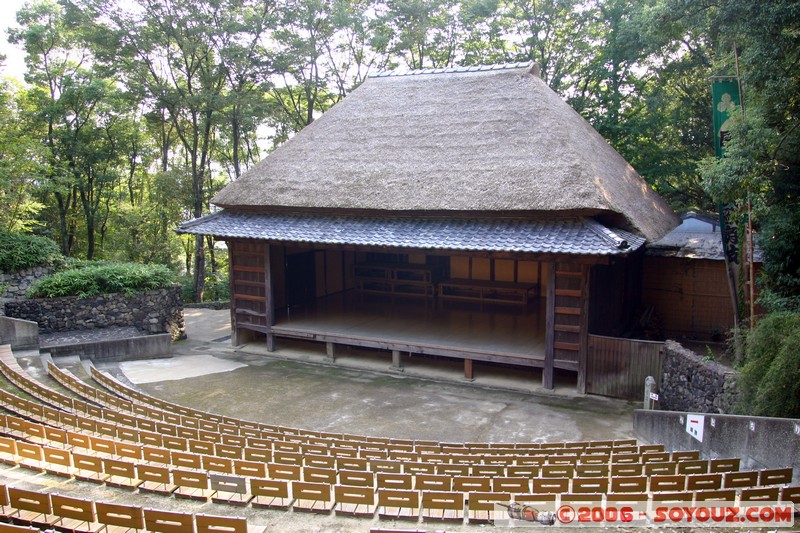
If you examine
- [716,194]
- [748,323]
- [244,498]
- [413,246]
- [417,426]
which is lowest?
[417,426]

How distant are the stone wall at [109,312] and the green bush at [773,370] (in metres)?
14.1

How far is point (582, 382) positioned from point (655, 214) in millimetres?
6243

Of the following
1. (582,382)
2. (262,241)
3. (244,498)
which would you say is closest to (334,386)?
(262,241)

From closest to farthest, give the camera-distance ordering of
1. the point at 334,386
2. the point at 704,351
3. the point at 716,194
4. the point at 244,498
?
the point at 244,498 → the point at 716,194 → the point at 334,386 → the point at 704,351

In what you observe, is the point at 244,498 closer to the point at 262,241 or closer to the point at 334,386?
the point at 334,386

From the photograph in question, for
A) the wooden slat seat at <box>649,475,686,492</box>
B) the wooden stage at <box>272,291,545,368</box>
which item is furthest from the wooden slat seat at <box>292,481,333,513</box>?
the wooden stage at <box>272,291,545,368</box>

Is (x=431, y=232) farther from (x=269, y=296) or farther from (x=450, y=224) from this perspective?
(x=269, y=296)

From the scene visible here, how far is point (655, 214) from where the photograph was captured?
15453mm

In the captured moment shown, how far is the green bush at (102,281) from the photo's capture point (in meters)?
15.1

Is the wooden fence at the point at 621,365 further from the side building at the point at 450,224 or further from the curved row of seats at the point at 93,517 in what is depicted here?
the curved row of seats at the point at 93,517

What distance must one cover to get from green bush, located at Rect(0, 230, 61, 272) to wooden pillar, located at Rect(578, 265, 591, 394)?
15.0 metres

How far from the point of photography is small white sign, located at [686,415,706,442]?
7.80 m

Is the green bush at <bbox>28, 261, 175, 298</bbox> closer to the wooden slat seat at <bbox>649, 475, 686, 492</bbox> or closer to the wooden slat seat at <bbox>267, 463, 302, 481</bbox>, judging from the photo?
the wooden slat seat at <bbox>267, 463, 302, 481</bbox>

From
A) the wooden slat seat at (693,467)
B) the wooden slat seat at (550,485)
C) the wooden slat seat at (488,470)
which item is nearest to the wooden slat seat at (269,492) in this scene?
the wooden slat seat at (488,470)
